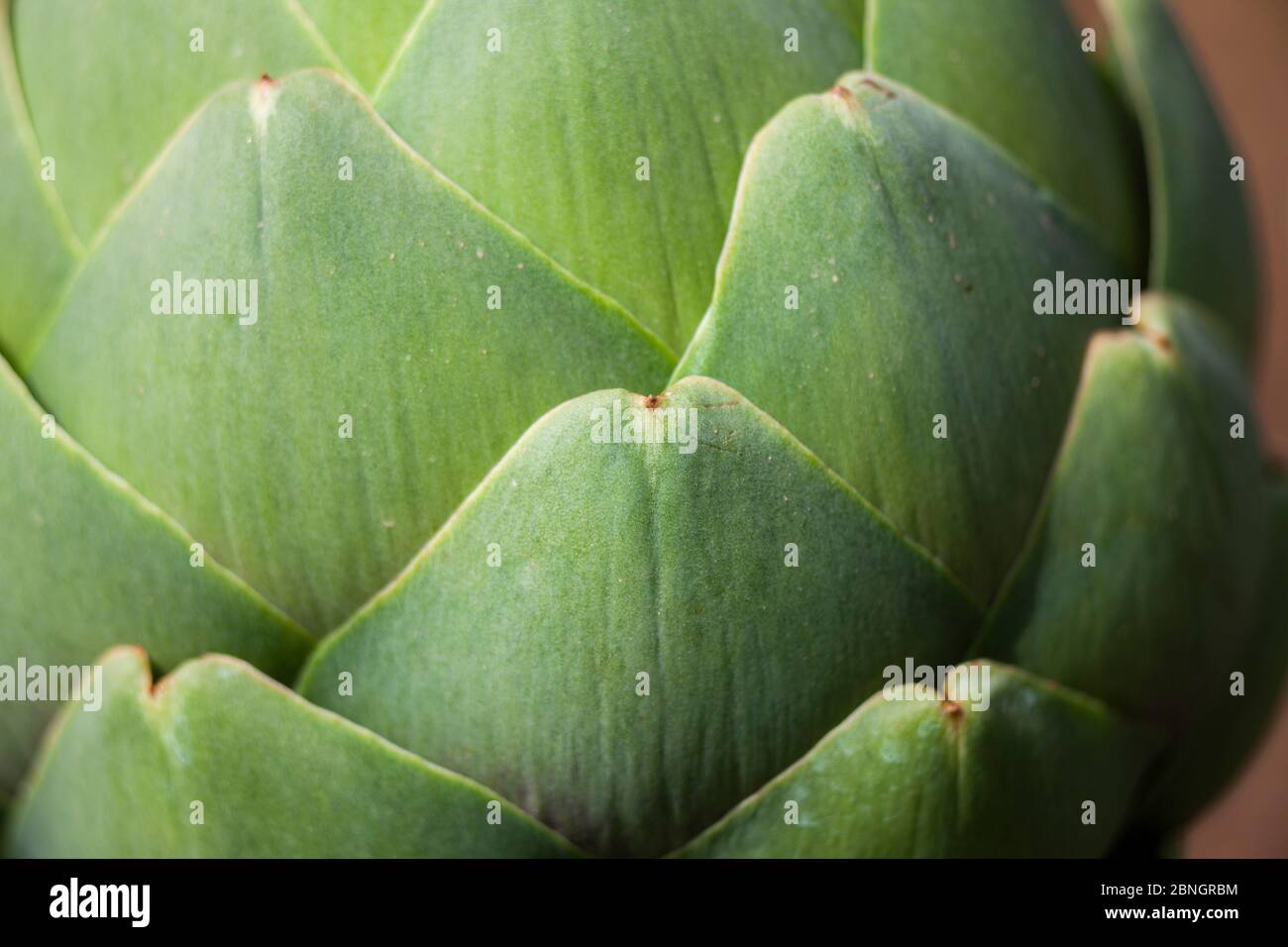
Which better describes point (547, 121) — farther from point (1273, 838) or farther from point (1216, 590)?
point (1273, 838)

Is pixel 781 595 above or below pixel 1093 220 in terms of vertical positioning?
below

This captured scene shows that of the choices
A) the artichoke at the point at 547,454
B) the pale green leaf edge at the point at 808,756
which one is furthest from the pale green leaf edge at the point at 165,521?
the pale green leaf edge at the point at 808,756

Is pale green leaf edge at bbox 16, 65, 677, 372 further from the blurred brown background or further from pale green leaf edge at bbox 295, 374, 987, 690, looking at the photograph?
the blurred brown background

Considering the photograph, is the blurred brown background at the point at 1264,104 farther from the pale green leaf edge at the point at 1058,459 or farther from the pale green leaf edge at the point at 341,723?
the pale green leaf edge at the point at 341,723

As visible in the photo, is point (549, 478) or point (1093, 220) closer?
point (549, 478)

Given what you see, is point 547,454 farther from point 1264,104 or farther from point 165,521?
point 1264,104

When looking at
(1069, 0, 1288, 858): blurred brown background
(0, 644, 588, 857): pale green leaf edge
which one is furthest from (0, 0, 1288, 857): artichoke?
(1069, 0, 1288, 858): blurred brown background

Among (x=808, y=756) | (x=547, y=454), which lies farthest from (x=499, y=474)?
(x=808, y=756)
